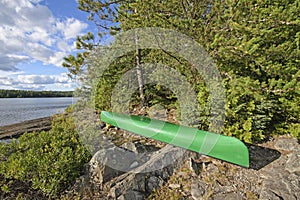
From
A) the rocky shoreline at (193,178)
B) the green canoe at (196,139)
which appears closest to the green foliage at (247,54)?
the green canoe at (196,139)

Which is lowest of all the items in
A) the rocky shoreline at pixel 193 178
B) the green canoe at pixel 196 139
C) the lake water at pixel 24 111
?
the lake water at pixel 24 111

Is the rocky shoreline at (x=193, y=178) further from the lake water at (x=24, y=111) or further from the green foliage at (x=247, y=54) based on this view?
the lake water at (x=24, y=111)

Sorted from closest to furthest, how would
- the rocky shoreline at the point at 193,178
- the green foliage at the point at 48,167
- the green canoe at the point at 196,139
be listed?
the rocky shoreline at the point at 193,178 → the green foliage at the point at 48,167 → the green canoe at the point at 196,139

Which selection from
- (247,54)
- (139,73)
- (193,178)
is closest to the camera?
(193,178)

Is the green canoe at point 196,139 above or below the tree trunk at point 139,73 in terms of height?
below

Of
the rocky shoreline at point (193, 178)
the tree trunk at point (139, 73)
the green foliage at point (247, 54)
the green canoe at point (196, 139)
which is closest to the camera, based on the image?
the rocky shoreline at point (193, 178)

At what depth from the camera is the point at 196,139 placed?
11.2 feet

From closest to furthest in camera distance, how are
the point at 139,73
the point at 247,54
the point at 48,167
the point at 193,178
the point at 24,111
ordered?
the point at 48,167, the point at 193,178, the point at 247,54, the point at 139,73, the point at 24,111

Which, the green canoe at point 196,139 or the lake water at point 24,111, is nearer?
the green canoe at point 196,139

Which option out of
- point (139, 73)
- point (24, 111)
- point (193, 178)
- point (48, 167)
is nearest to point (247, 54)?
point (193, 178)

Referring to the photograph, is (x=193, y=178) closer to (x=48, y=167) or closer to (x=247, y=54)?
(x=48, y=167)

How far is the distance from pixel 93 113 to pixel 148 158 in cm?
402

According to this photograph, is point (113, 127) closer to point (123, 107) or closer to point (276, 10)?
point (123, 107)

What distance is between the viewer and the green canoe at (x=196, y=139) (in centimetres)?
292
